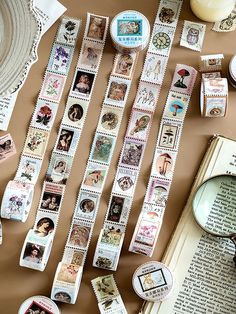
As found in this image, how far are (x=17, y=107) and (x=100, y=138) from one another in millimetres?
166

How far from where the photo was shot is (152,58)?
1.11m

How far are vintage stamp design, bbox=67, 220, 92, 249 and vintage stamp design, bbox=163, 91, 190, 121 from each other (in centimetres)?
25

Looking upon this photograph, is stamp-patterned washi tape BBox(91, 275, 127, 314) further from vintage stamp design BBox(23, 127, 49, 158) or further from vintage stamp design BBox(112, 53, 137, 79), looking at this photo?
vintage stamp design BBox(112, 53, 137, 79)

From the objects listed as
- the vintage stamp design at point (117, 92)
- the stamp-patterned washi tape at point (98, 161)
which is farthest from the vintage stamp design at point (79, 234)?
the vintage stamp design at point (117, 92)

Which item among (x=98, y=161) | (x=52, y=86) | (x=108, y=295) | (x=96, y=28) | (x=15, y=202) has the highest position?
(x=96, y=28)

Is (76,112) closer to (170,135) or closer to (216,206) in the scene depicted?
(170,135)

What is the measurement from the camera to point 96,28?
1.12 meters

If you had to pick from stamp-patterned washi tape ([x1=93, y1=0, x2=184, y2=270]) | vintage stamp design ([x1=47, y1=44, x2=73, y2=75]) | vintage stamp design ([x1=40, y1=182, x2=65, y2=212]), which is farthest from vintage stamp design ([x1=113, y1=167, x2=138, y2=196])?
vintage stamp design ([x1=47, y1=44, x2=73, y2=75])

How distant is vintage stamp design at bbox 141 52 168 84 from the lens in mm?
1103

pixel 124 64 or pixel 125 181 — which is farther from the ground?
pixel 124 64

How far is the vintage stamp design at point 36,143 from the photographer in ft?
3.61

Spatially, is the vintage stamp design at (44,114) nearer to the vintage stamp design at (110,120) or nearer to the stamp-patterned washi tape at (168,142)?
the vintage stamp design at (110,120)

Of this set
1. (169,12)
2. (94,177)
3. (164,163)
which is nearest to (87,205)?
(94,177)

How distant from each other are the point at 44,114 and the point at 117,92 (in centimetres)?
14
